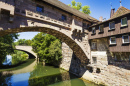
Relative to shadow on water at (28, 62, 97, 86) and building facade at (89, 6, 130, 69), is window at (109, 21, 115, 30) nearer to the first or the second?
building facade at (89, 6, 130, 69)

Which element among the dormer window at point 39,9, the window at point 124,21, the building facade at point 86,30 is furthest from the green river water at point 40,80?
the dormer window at point 39,9

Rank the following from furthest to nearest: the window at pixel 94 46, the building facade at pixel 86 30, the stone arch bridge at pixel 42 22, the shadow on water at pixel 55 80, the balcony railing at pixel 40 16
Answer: the window at pixel 94 46, the shadow on water at pixel 55 80, the balcony railing at pixel 40 16, the building facade at pixel 86 30, the stone arch bridge at pixel 42 22

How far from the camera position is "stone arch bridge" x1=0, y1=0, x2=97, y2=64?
19.1 ft

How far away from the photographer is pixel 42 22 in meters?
7.82

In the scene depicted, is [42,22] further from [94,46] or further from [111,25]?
[94,46]

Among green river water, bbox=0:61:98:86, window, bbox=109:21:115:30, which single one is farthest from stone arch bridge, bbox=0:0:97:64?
window, bbox=109:21:115:30

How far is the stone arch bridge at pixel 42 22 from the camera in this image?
5824mm

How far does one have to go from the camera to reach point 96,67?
10633mm

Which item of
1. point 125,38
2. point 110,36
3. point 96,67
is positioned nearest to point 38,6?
point 110,36

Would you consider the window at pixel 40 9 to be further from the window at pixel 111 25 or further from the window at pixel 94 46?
the window at pixel 94 46

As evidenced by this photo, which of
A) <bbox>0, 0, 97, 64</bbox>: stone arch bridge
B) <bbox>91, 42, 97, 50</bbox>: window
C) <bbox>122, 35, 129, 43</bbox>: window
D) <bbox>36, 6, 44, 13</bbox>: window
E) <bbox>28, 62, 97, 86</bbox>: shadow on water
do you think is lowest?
<bbox>28, 62, 97, 86</bbox>: shadow on water

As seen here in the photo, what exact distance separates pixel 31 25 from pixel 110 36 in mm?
8266

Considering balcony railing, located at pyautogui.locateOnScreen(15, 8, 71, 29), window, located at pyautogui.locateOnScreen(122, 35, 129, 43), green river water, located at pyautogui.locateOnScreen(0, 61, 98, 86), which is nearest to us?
balcony railing, located at pyautogui.locateOnScreen(15, 8, 71, 29)

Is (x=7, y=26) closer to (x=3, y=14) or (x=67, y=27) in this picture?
(x=3, y=14)
